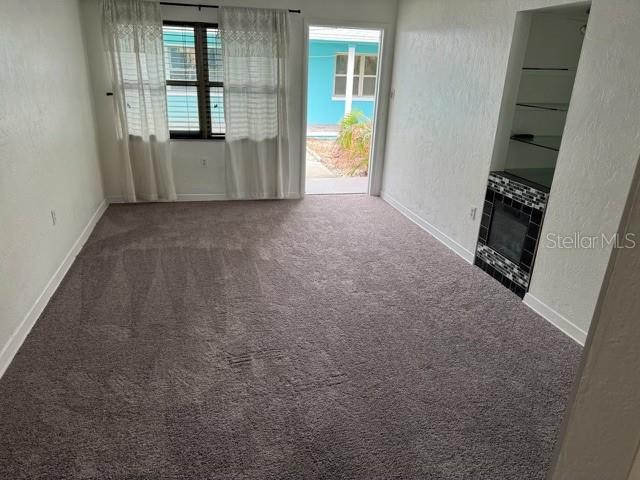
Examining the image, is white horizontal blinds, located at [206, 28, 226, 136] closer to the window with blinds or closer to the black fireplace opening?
the window with blinds

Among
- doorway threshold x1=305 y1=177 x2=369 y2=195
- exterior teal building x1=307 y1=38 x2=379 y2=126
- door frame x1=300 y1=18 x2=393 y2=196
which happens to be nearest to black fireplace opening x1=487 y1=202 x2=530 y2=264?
door frame x1=300 y1=18 x2=393 y2=196

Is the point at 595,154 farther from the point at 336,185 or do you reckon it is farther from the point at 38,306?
the point at 336,185

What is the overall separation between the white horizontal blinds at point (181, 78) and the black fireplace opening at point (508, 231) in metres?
3.49

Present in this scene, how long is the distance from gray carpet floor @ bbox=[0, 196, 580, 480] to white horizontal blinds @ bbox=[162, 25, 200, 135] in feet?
6.04

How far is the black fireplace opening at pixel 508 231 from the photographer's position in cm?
340

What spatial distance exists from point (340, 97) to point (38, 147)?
7.52 meters

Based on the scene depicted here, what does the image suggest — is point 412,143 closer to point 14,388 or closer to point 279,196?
point 279,196

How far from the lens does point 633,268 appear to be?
50cm

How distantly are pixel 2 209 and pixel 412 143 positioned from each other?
386 centimetres

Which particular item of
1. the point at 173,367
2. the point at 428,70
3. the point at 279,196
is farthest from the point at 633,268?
the point at 279,196

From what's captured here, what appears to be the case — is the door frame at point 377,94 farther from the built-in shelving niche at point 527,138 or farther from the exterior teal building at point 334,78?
the exterior teal building at point 334,78

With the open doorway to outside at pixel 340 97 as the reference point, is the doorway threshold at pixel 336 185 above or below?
below

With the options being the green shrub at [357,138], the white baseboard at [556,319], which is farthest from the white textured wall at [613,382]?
the green shrub at [357,138]

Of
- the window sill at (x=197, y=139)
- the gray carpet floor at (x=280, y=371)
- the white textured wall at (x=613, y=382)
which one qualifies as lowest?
the gray carpet floor at (x=280, y=371)
